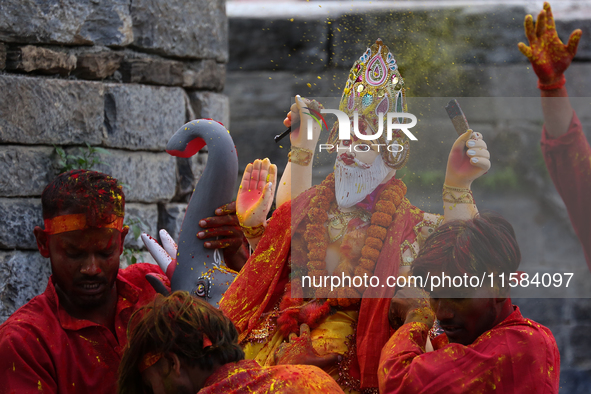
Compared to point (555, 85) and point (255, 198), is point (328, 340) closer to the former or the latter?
point (255, 198)

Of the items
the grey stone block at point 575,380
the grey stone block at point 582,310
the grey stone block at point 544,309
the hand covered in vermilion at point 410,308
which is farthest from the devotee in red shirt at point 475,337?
the grey stone block at point 582,310

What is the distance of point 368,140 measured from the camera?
2.54 metres

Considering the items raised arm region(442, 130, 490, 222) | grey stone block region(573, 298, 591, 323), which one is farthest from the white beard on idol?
grey stone block region(573, 298, 591, 323)

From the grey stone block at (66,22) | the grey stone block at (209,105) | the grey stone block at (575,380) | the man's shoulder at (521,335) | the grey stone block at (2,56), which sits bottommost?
the grey stone block at (575,380)

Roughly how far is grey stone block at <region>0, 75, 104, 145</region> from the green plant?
0.06 meters

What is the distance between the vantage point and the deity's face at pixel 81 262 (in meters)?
2.38

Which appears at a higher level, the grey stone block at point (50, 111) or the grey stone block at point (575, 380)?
the grey stone block at point (50, 111)

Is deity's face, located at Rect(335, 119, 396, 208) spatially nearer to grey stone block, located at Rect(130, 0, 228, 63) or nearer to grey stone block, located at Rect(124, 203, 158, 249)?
grey stone block, located at Rect(124, 203, 158, 249)

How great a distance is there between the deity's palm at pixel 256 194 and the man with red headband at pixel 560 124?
4.12 feet

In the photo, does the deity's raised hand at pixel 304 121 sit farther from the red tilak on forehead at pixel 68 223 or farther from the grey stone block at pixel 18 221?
the grey stone block at pixel 18 221

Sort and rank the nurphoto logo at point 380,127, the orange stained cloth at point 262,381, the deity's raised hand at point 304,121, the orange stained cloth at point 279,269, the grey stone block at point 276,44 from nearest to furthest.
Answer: the orange stained cloth at point 262,381 < the orange stained cloth at point 279,269 < the nurphoto logo at point 380,127 < the deity's raised hand at point 304,121 < the grey stone block at point 276,44

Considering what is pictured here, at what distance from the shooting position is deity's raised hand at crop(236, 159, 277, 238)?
2.76m

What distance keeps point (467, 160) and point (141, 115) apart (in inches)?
86.2

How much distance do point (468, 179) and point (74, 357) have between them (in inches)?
64.0
